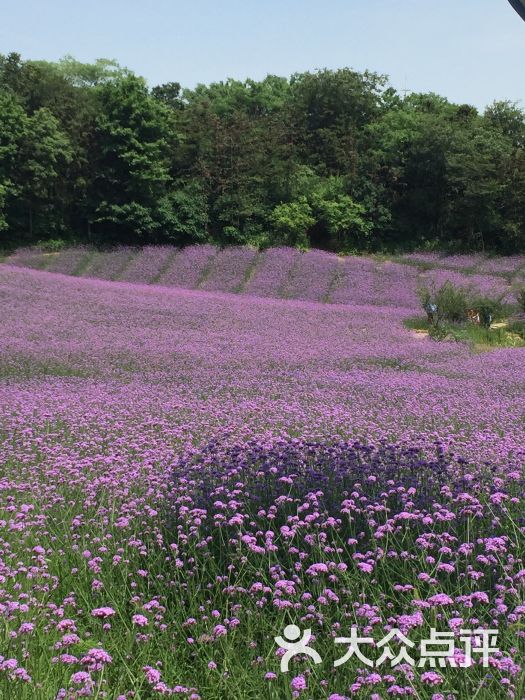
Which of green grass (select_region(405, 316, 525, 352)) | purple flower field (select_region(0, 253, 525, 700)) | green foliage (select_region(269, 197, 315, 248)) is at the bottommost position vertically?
green grass (select_region(405, 316, 525, 352))

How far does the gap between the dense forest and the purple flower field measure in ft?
77.7

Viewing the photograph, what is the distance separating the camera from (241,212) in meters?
35.0

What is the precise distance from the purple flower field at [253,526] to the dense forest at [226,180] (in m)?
23.7

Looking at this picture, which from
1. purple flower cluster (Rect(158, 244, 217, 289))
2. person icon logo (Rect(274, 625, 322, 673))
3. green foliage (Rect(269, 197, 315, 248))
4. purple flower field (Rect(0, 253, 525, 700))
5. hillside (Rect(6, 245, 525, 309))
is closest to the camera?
person icon logo (Rect(274, 625, 322, 673))

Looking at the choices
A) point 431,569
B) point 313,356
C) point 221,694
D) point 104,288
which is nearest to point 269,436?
point 431,569

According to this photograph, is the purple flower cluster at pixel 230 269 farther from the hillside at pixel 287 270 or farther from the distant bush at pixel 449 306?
the distant bush at pixel 449 306

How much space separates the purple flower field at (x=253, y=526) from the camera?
2.97 meters

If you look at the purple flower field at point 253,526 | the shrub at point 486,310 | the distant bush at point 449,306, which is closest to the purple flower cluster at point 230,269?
the distant bush at point 449,306

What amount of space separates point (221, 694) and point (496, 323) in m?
20.2

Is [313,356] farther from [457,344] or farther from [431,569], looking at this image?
[431,569]

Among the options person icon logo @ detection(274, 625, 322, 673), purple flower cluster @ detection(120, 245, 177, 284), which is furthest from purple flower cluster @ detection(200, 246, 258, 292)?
person icon logo @ detection(274, 625, 322, 673)

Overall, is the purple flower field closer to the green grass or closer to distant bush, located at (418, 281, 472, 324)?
the green grass

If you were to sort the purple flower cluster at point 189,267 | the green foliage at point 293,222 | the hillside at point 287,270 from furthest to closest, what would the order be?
the green foliage at point 293,222
the purple flower cluster at point 189,267
the hillside at point 287,270

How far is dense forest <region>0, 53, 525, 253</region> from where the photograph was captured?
115 ft
